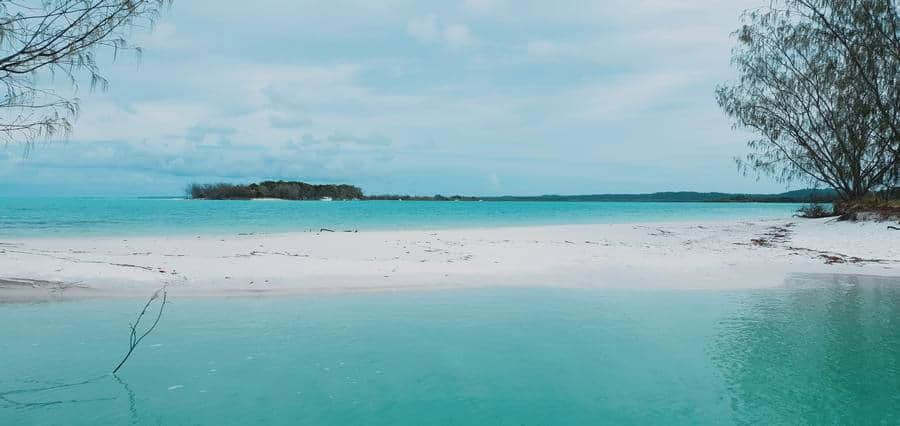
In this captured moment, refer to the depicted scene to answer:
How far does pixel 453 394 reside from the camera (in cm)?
504

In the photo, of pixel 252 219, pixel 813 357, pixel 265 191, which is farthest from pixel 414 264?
pixel 265 191

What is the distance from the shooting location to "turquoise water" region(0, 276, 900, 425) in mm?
4598

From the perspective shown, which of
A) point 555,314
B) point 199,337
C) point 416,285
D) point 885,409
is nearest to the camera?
point 885,409

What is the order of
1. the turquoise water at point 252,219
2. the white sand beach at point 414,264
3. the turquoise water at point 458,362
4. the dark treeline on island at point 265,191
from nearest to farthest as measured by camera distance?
the turquoise water at point 458,362 < the white sand beach at point 414,264 < the turquoise water at point 252,219 < the dark treeline on island at point 265,191

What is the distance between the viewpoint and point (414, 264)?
12562 mm

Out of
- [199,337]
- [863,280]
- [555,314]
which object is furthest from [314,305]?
[863,280]

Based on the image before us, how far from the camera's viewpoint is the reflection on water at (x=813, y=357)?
15.3 ft

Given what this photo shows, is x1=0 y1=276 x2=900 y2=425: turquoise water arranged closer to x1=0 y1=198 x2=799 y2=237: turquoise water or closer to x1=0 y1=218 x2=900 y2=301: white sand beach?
x1=0 y1=218 x2=900 y2=301: white sand beach

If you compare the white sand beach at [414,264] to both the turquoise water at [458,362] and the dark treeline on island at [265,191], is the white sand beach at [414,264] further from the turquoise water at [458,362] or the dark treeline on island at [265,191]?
the dark treeline on island at [265,191]

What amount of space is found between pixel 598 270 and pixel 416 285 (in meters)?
4.41

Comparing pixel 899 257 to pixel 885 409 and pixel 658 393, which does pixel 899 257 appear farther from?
pixel 658 393

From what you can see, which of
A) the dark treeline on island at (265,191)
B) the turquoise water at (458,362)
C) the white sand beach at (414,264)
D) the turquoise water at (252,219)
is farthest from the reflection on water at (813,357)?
the dark treeline on island at (265,191)

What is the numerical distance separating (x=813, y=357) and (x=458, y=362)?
389 centimetres

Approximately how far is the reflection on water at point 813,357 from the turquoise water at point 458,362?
0.02 m
